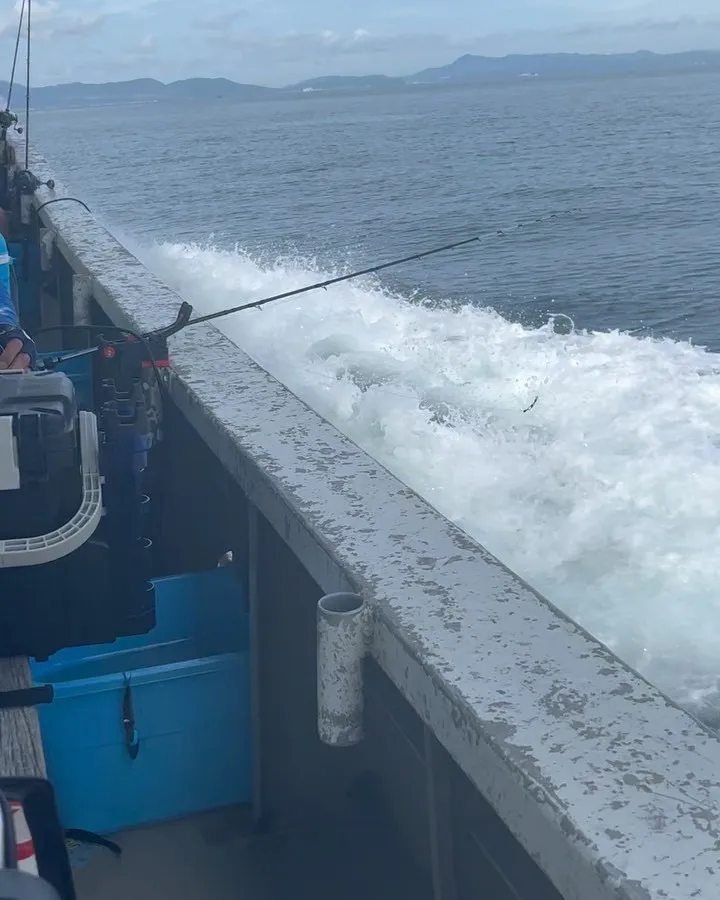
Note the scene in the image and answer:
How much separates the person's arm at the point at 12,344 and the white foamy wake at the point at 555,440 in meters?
2.92

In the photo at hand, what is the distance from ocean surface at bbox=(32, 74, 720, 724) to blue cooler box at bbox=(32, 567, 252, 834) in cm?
240

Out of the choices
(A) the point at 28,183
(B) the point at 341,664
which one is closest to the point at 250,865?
(B) the point at 341,664

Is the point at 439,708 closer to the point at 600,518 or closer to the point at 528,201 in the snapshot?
the point at 600,518

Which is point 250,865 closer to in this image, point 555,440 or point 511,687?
point 511,687

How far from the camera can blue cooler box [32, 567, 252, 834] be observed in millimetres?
2451

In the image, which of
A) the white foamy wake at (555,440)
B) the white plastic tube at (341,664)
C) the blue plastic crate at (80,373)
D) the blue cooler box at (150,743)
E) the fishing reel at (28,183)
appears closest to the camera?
the white plastic tube at (341,664)

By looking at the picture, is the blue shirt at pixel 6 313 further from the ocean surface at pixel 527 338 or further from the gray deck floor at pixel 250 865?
the ocean surface at pixel 527 338

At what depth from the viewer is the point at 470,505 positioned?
19.0 feet

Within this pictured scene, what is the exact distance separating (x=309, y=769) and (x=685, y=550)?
3.35 metres

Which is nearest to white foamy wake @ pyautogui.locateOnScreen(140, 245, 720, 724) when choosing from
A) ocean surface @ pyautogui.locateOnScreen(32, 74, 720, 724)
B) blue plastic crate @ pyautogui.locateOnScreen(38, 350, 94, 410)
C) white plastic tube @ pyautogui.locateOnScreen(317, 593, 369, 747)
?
ocean surface @ pyautogui.locateOnScreen(32, 74, 720, 724)

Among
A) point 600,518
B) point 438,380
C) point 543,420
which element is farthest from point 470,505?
point 438,380

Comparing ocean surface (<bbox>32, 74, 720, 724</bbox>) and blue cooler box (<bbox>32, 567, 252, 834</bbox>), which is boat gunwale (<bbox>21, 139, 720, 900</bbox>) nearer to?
blue cooler box (<bbox>32, 567, 252, 834</bbox>)

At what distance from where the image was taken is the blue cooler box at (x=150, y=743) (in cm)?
245

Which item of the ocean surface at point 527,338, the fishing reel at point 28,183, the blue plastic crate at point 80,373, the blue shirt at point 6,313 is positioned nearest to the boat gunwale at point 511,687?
the blue shirt at point 6,313
